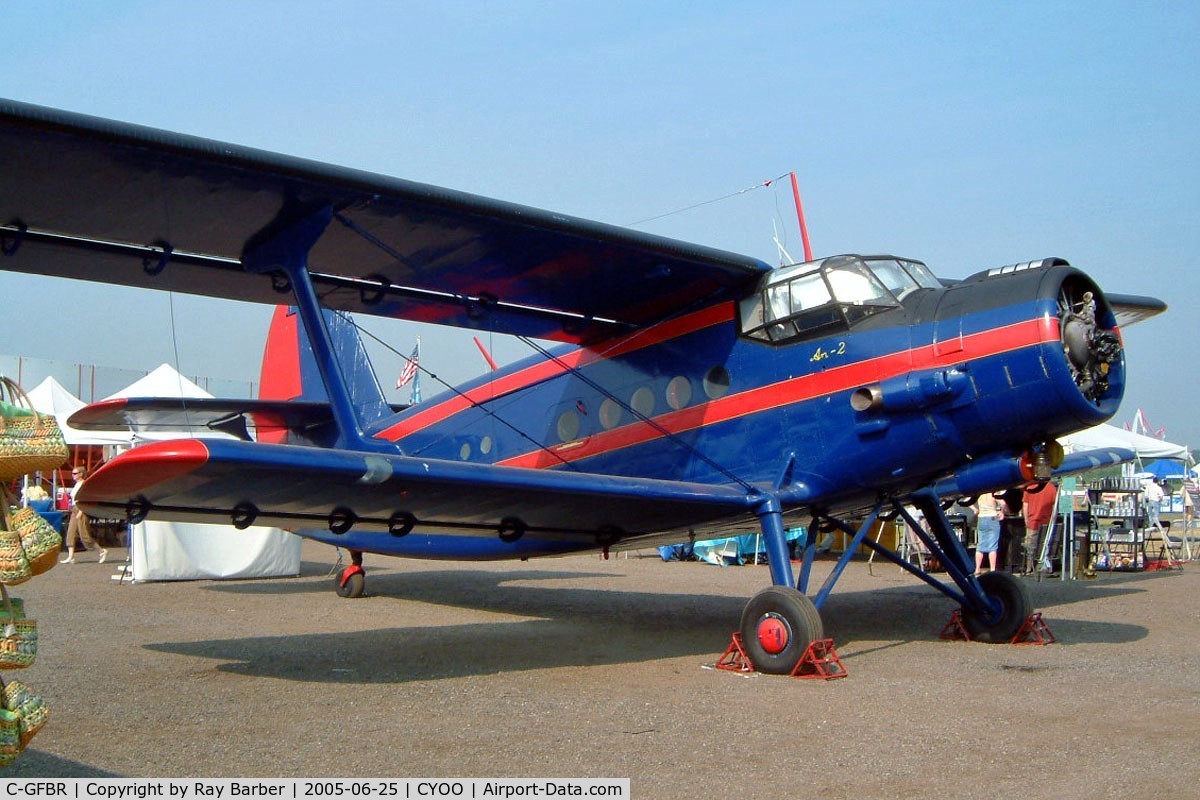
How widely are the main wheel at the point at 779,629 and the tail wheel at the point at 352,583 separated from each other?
6.98 m

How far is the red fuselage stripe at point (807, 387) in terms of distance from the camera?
7.34 metres

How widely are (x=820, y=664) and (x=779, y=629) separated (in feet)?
1.20

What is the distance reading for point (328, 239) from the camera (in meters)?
9.34

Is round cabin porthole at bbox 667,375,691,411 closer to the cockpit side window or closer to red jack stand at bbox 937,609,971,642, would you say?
the cockpit side window

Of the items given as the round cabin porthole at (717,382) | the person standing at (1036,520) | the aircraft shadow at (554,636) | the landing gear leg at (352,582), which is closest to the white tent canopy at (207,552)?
the aircraft shadow at (554,636)

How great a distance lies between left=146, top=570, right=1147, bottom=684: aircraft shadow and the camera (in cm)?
790

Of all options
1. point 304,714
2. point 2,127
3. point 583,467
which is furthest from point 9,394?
point 583,467

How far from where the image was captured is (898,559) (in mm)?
8953

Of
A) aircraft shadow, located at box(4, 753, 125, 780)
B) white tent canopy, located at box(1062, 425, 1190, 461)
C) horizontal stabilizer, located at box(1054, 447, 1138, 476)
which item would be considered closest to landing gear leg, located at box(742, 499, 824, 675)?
aircraft shadow, located at box(4, 753, 125, 780)

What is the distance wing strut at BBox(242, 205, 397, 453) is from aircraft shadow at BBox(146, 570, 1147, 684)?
1.92 meters

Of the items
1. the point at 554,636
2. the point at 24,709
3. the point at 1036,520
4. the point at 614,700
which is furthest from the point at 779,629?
the point at 1036,520

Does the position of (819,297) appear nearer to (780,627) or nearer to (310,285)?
(780,627)

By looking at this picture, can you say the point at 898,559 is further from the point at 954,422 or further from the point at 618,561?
the point at 618,561

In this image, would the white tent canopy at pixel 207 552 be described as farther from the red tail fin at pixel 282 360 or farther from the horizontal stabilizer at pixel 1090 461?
the horizontal stabilizer at pixel 1090 461
